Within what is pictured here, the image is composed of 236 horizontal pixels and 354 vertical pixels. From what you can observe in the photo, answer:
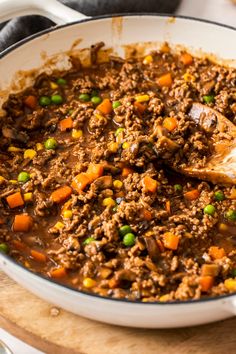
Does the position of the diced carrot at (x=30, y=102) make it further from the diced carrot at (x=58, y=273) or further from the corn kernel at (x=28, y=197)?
the diced carrot at (x=58, y=273)

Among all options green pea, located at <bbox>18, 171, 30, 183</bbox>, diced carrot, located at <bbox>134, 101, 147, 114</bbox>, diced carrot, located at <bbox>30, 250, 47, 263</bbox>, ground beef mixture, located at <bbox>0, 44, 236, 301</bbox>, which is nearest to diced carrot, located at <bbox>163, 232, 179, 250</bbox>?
ground beef mixture, located at <bbox>0, 44, 236, 301</bbox>

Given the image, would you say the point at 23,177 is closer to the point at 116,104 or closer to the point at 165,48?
the point at 116,104

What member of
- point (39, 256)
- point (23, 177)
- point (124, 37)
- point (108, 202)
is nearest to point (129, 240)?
point (108, 202)

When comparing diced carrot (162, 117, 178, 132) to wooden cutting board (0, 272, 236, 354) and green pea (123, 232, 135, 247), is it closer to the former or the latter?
green pea (123, 232, 135, 247)

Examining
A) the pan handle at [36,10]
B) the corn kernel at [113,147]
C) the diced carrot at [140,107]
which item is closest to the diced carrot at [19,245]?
the corn kernel at [113,147]

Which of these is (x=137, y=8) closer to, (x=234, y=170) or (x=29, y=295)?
(x=234, y=170)

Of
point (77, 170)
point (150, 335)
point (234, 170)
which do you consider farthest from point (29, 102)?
point (150, 335)
